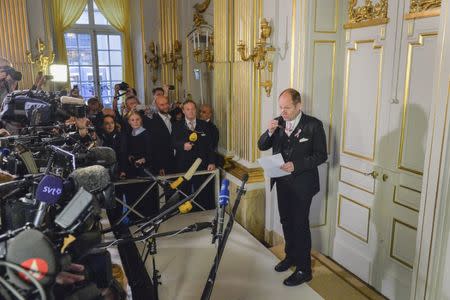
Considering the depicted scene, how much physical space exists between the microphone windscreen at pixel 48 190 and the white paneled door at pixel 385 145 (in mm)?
2077

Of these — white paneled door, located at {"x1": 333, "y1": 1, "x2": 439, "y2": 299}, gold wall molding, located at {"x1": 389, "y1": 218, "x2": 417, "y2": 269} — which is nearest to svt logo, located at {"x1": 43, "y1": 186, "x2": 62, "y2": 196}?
white paneled door, located at {"x1": 333, "y1": 1, "x2": 439, "y2": 299}

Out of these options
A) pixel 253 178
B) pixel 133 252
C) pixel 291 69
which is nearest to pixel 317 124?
pixel 291 69

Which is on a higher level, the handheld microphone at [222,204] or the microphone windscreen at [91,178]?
the microphone windscreen at [91,178]

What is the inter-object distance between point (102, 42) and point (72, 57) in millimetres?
674

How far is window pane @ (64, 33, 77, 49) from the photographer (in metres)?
7.65

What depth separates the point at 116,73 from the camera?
814 cm

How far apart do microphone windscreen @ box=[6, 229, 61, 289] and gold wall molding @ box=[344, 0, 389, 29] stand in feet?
8.01

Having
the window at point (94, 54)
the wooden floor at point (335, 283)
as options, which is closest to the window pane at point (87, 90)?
the window at point (94, 54)

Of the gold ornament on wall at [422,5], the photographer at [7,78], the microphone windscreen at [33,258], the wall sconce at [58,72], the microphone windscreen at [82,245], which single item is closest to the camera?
the microphone windscreen at [33,258]

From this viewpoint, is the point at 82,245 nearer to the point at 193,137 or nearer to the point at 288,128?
the point at 288,128

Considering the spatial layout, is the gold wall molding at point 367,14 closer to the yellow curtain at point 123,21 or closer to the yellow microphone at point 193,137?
the yellow microphone at point 193,137

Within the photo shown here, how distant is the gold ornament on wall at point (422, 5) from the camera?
2.21 meters

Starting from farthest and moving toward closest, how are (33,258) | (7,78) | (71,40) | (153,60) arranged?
(71,40), (153,60), (7,78), (33,258)

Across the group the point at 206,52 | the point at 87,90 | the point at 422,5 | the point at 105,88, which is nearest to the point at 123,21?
the point at 105,88
